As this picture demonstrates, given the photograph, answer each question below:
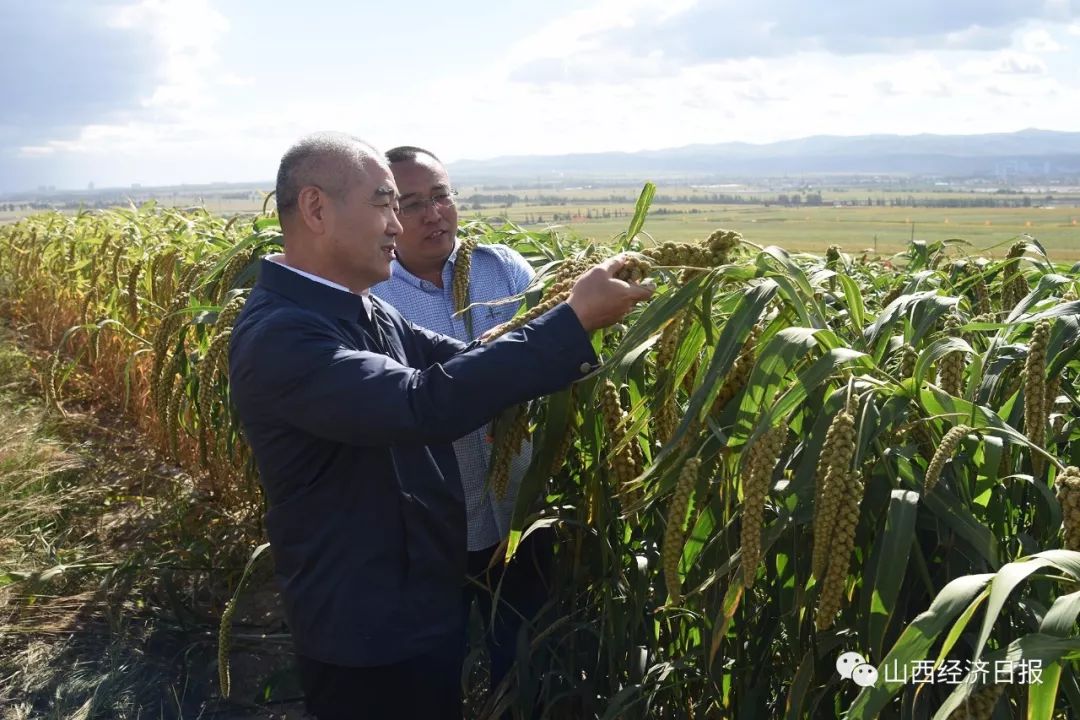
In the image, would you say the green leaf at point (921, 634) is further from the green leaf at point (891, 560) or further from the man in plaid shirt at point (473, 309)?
the man in plaid shirt at point (473, 309)

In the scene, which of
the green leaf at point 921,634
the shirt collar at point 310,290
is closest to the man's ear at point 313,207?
the shirt collar at point 310,290

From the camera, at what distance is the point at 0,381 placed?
Result: 28.9 ft

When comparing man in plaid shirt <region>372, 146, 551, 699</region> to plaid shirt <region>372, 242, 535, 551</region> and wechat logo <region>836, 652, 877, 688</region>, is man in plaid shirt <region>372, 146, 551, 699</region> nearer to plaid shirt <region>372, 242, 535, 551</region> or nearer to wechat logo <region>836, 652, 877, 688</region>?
plaid shirt <region>372, 242, 535, 551</region>

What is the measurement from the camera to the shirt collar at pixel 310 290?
2.31 meters

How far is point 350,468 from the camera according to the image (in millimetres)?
2324

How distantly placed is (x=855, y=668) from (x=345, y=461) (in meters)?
1.21

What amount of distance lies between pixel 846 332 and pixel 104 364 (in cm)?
690

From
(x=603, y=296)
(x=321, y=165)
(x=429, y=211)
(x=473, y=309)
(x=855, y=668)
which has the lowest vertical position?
(x=855, y=668)

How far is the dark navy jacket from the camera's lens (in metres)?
2.09

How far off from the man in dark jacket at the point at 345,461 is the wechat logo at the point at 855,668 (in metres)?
0.84

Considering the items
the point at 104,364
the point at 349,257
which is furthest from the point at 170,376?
the point at 104,364

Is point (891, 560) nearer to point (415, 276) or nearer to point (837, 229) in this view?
point (415, 276)
